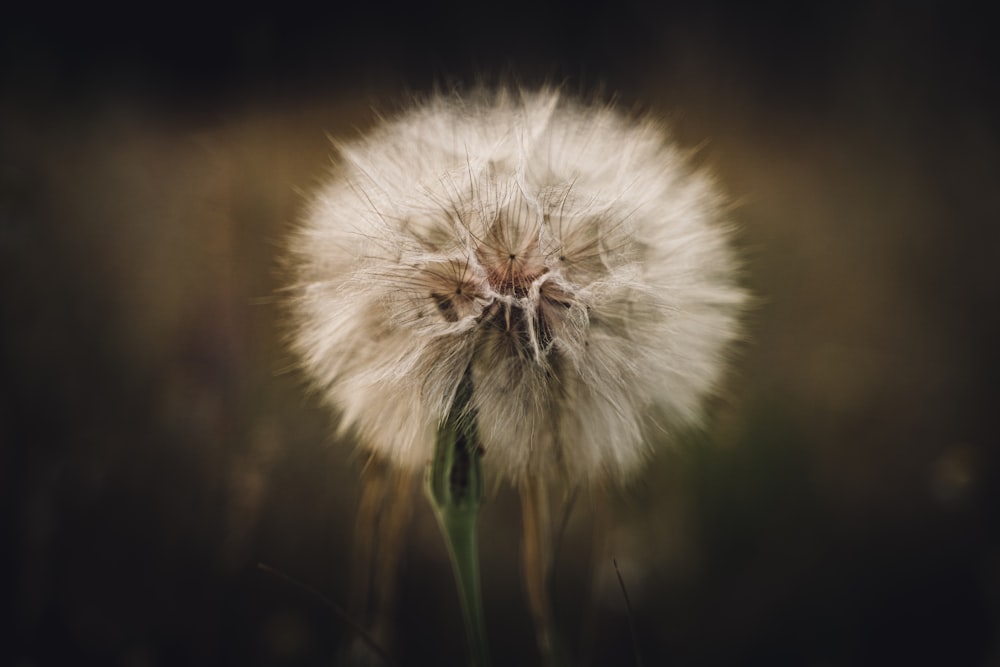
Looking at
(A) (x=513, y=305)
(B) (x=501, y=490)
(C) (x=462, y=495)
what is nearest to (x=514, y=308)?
(A) (x=513, y=305)

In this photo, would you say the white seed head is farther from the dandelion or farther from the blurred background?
the blurred background

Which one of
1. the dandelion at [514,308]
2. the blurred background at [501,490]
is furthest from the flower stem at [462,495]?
the blurred background at [501,490]

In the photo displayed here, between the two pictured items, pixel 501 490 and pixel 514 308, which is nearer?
pixel 514 308

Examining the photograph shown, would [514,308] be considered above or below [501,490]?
above

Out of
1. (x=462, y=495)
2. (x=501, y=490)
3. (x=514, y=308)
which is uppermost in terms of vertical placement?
(x=514, y=308)

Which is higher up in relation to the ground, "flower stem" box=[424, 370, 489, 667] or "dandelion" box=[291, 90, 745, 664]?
"dandelion" box=[291, 90, 745, 664]

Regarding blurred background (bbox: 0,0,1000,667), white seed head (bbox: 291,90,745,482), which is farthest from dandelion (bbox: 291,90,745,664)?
blurred background (bbox: 0,0,1000,667)

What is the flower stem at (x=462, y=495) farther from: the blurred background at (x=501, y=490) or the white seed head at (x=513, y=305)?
the blurred background at (x=501, y=490)

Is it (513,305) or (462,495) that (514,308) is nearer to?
(513,305)
